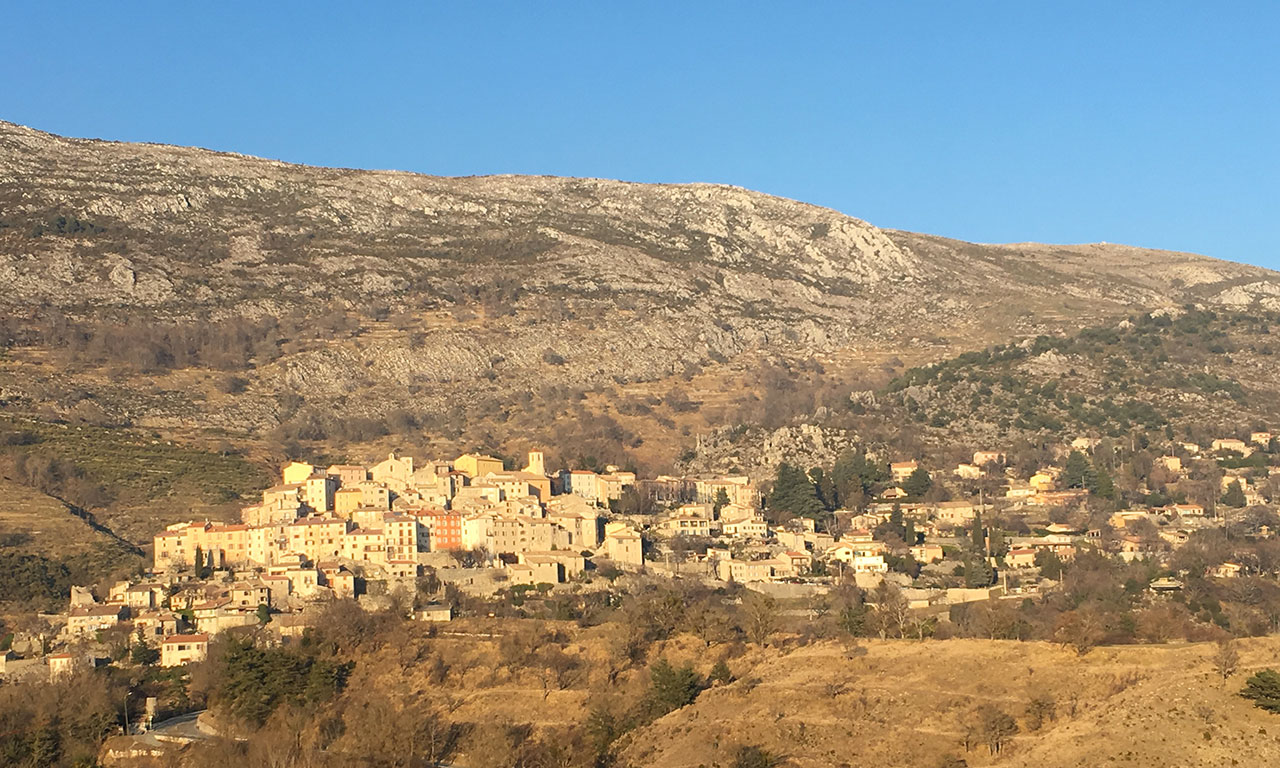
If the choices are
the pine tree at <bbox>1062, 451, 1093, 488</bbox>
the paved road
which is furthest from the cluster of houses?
the pine tree at <bbox>1062, 451, 1093, 488</bbox>

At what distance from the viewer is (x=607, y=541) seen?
7844 centimetres

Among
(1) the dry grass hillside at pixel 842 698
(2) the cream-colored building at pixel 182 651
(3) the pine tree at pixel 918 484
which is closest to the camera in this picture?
(1) the dry grass hillside at pixel 842 698

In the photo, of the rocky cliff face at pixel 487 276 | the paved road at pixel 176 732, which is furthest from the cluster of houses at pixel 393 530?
the rocky cliff face at pixel 487 276

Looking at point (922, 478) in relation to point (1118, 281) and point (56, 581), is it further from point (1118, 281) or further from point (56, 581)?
point (1118, 281)

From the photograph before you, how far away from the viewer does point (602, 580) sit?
2918 inches

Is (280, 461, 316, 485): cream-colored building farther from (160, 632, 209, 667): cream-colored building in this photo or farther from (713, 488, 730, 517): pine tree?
(160, 632, 209, 667): cream-colored building

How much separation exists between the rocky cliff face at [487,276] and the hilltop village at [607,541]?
94.6 ft

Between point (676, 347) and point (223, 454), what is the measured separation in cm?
4433

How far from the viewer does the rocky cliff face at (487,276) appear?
124 metres

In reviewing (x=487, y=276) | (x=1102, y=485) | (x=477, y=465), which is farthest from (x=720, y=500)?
(x=487, y=276)

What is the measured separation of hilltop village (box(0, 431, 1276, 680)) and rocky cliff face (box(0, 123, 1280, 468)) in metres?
28.8

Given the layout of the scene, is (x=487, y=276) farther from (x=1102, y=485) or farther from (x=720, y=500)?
(x=1102, y=485)

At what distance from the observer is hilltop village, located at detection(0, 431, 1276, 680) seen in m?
69.2

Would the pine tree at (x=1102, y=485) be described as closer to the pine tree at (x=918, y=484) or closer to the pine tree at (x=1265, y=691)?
the pine tree at (x=918, y=484)
